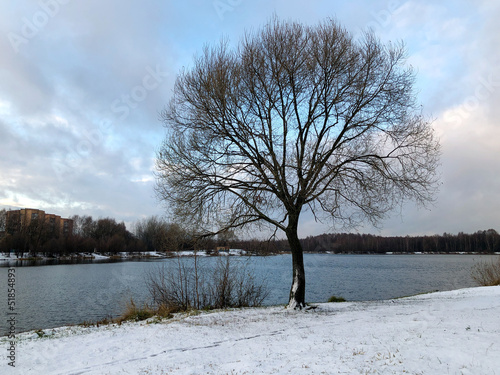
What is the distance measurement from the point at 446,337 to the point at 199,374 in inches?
192

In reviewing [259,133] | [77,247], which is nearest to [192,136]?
[259,133]

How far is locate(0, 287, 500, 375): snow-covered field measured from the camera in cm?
546

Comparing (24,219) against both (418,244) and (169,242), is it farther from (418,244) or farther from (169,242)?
(418,244)

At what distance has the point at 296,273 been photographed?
1300 cm

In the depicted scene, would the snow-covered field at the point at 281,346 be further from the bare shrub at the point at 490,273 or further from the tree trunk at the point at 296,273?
the bare shrub at the point at 490,273

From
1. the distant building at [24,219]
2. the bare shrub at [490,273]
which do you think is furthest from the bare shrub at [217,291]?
the distant building at [24,219]

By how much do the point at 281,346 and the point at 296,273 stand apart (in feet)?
19.0

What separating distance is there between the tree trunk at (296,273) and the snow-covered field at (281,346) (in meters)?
1.08

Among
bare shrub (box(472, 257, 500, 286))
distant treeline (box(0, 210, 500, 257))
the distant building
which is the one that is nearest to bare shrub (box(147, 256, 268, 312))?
distant treeline (box(0, 210, 500, 257))

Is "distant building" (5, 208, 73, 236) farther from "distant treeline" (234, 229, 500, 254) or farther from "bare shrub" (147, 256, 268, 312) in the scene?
"bare shrub" (147, 256, 268, 312)

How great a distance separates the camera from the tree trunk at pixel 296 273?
41.8 ft

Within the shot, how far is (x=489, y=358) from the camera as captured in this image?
5047mm

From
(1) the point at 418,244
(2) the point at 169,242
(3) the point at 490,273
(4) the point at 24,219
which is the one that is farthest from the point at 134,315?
(1) the point at 418,244

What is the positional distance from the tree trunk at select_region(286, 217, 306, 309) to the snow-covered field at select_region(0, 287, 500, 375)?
108cm
